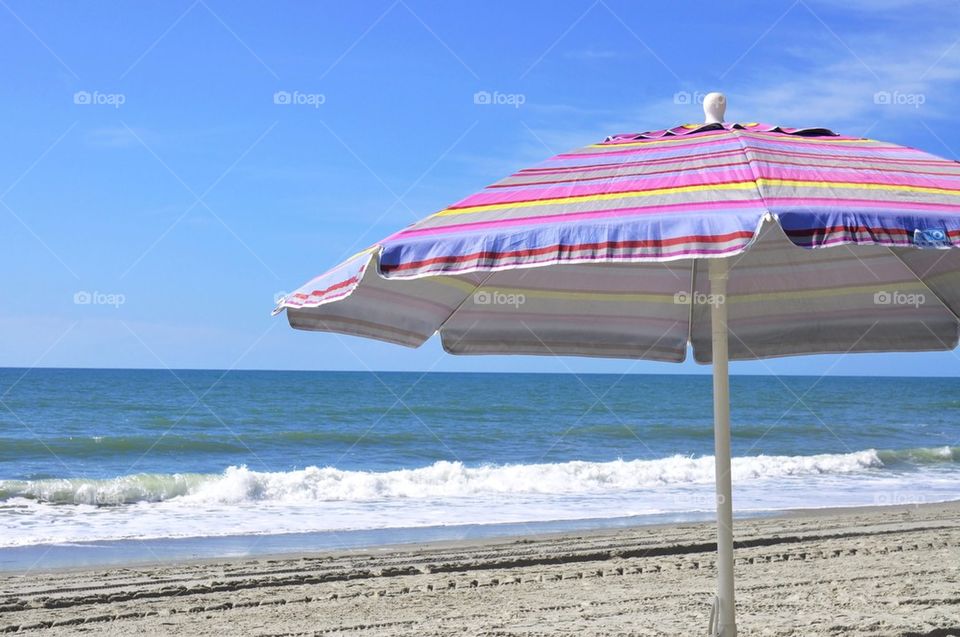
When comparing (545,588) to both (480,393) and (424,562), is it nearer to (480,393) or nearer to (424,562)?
(424,562)

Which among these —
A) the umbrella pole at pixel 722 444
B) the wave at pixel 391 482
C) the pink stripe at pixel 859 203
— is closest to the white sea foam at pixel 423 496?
the wave at pixel 391 482

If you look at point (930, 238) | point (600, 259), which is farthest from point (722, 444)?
point (600, 259)

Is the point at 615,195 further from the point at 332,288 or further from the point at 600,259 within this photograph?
the point at 332,288

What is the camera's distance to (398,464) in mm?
20031

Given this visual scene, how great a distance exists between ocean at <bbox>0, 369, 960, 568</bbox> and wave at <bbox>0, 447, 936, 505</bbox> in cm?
5

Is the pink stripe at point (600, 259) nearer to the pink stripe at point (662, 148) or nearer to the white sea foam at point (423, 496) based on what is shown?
the pink stripe at point (662, 148)

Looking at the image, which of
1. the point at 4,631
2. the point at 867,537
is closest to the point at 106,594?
the point at 4,631

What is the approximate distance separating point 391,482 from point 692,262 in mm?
12575

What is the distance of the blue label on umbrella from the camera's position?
2.17 metres

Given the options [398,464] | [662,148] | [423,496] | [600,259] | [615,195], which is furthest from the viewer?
[398,464]

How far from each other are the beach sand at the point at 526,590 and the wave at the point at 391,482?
19.4ft

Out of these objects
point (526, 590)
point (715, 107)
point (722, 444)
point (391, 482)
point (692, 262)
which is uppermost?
point (715, 107)

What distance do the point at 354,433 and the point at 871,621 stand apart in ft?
72.2

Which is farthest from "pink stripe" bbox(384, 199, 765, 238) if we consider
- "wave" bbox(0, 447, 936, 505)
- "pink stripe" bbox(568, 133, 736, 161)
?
"wave" bbox(0, 447, 936, 505)
